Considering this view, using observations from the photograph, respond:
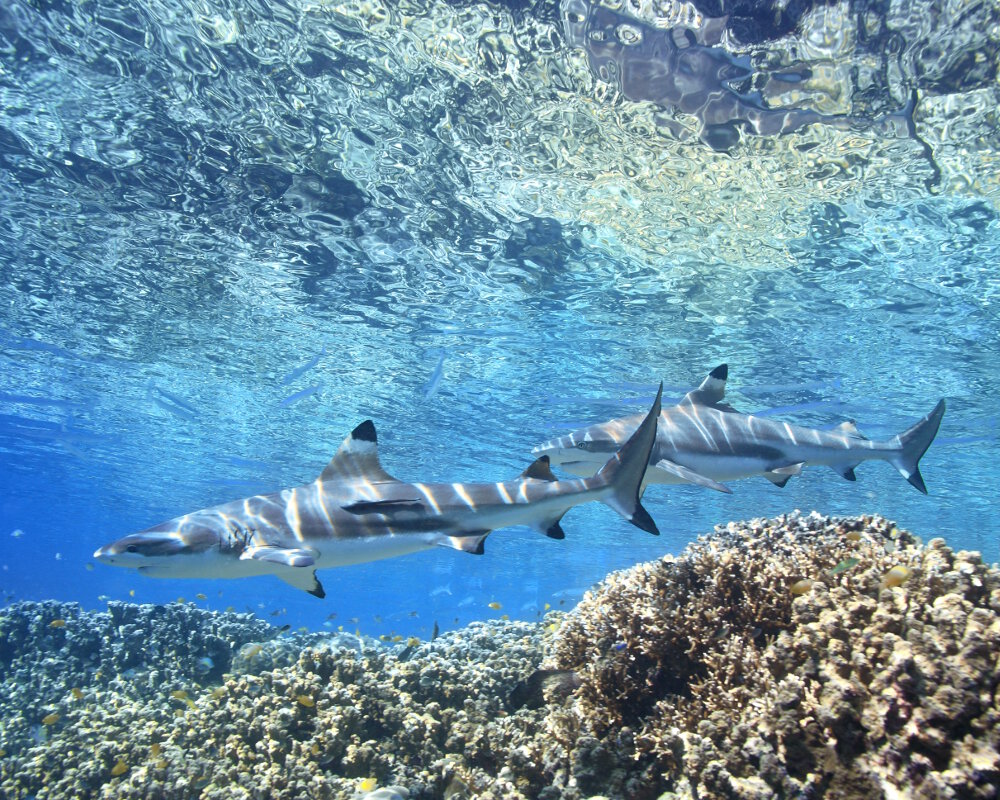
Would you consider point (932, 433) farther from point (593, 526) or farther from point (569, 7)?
point (593, 526)

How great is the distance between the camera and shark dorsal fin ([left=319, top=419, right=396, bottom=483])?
6688 millimetres

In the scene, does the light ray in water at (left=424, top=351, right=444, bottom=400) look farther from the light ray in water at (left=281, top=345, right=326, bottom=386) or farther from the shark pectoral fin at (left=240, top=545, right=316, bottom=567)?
the shark pectoral fin at (left=240, top=545, right=316, bottom=567)

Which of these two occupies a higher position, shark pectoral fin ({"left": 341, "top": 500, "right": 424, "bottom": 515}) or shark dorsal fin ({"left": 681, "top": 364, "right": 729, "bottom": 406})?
shark dorsal fin ({"left": 681, "top": 364, "right": 729, "bottom": 406})

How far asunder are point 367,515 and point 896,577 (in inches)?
196

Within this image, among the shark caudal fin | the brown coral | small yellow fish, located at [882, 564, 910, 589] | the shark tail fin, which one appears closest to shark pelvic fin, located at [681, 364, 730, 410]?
the brown coral

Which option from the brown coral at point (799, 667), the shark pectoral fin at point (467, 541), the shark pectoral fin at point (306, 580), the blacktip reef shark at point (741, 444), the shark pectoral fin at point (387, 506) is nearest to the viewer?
the brown coral at point (799, 667)

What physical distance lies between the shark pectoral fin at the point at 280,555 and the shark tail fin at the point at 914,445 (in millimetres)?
8379

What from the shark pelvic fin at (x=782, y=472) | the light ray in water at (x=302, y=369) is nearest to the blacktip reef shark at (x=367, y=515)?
the shark pelvic fin at (x=782, y=472)

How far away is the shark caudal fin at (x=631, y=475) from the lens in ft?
18.6

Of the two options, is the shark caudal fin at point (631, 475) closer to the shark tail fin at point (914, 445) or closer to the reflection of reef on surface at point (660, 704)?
the reflection of reef on surface at point (660, 704)

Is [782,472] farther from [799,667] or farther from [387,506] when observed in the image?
[387,506]

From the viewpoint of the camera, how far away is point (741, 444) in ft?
26.9

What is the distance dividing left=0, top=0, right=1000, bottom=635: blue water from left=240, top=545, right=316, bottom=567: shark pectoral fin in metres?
7.49

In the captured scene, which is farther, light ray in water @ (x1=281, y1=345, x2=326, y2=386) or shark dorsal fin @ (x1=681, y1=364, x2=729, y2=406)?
light ray in water @ (x1=281, y1=345, x2=326, y2=386)
